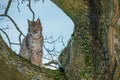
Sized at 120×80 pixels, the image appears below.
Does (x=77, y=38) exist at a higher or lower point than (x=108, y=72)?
higher

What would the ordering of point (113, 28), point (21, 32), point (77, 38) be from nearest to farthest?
1. point (113, 28)
2. point (77, 38)
3. point (21, 32)

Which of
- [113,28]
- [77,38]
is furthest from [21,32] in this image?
[113,28]

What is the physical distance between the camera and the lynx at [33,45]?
3564mm

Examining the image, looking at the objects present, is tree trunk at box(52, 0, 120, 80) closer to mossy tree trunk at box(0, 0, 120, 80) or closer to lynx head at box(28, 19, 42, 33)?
mossy tree trunk at box(0, 0, 120, 80)

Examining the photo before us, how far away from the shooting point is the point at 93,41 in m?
2.31

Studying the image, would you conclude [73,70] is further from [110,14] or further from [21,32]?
[21,32]

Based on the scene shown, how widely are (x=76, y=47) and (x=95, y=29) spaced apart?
19 centimetres

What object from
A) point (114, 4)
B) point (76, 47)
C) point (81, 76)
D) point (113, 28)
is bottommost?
point (81, 76)

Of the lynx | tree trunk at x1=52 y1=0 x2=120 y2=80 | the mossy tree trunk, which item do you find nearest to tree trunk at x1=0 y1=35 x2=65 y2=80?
the mossy tree trunk

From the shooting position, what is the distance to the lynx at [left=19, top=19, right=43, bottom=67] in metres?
3.56

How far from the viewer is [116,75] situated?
7.13 ft

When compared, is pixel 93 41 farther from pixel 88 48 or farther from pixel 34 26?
pixel 34 26

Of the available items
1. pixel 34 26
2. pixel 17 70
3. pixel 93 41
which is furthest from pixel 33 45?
pixel 17 70

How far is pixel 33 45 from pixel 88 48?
5.02ft
